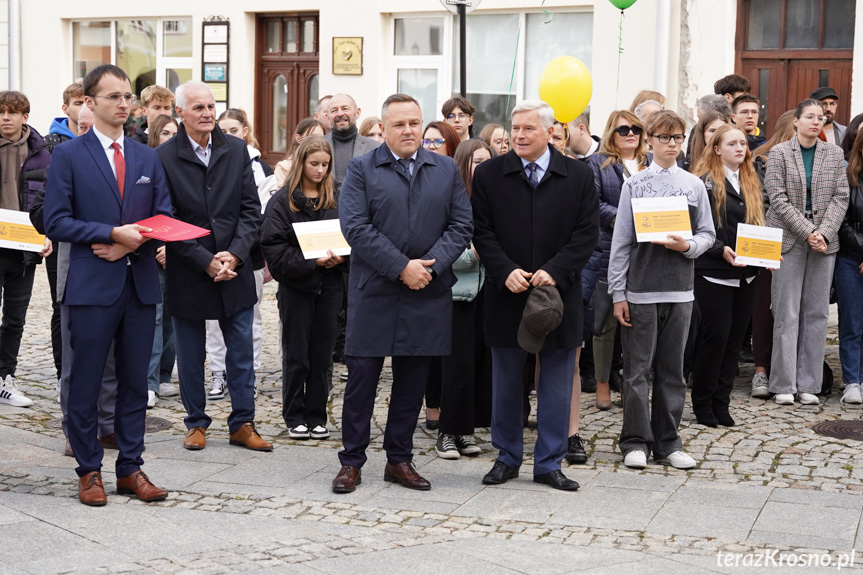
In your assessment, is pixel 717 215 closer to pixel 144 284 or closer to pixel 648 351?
pixel 648 351

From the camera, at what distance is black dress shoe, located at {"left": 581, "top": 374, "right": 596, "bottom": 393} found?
929 centimetres

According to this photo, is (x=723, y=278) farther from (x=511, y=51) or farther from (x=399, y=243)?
(x=511, y=51)

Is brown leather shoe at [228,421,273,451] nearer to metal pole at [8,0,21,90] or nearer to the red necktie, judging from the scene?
the red necktie

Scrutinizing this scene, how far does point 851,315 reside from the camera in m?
9.15

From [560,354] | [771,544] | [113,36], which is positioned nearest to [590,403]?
[560,354]

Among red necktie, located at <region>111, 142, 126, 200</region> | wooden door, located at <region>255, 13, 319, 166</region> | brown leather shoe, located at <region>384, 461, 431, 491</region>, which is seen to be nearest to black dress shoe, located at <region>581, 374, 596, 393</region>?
brown leather shoe, located at <region>384, 461, 431, 491</region>

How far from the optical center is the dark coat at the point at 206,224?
720 cm

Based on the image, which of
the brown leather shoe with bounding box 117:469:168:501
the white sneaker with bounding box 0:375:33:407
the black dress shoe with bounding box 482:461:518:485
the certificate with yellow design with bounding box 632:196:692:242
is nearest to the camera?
the brown leather shoe with bounding box 117:469:168:501

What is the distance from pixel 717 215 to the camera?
8164 mm

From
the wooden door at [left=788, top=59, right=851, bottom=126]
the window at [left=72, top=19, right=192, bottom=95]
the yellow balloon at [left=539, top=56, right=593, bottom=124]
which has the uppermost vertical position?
the window at [left=72, top=19, right=192, bottom=95]

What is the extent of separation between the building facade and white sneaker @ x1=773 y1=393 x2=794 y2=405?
5.90m

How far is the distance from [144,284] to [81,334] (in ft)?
1.38

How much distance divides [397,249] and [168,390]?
3.41 meters

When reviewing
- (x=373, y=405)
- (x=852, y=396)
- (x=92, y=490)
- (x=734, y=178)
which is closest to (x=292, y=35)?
(x=734, y=178)
